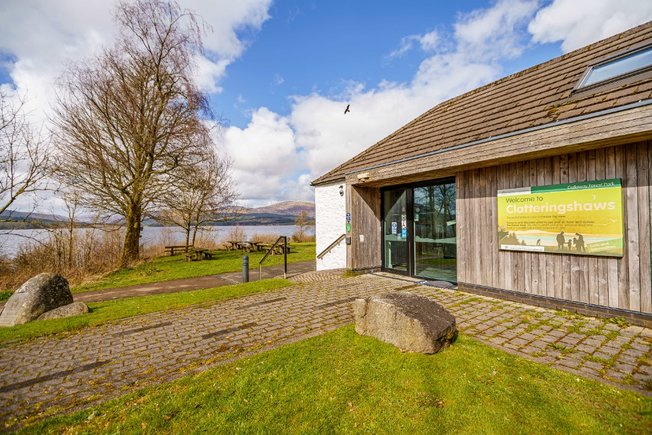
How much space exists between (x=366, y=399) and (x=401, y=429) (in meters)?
0.46

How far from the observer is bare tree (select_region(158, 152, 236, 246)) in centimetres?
1659

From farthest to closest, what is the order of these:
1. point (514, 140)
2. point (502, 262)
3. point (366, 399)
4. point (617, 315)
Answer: point (502, 262)
point (514, 140)
point (617, 315)
point (366, 399)

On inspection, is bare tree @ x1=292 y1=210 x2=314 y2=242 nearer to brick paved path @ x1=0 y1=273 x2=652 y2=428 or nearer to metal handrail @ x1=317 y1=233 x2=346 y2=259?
metal handrail @ x1=317 y1=233 x2=346 y2=259

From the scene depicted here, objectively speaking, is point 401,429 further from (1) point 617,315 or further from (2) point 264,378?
(1) point 617,315

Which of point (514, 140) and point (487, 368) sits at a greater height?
point (514, 140)

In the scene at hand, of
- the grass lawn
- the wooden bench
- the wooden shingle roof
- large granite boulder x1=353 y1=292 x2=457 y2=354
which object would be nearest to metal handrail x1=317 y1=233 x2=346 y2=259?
the wooden shingle roof

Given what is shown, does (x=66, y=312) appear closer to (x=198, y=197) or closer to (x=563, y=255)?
(x=563, y=255)

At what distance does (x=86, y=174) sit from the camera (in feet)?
47.0

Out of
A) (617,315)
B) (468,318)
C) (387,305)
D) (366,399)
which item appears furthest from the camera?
(468,318)

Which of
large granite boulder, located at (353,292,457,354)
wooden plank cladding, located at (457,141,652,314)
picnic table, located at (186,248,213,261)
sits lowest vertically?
picnic table, located at (186,248,213,261)

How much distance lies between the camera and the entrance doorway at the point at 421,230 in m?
7.58

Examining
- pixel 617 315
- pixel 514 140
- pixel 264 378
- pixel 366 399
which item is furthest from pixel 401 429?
pixel 514 140

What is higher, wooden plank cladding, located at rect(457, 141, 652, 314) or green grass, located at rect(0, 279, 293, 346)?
wooden plank cladding, located at rect(457, 141, 652, 314)

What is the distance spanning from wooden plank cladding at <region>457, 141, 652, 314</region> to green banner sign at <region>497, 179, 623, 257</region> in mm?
113
